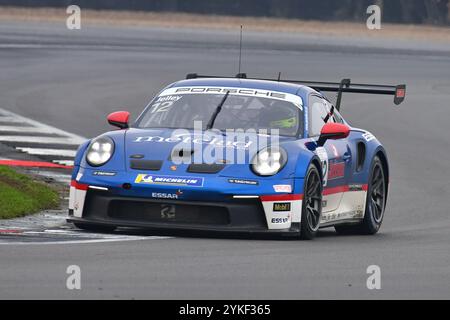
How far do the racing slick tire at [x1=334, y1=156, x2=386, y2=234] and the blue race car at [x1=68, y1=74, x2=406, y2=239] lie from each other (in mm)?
674

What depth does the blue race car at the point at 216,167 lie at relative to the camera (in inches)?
402

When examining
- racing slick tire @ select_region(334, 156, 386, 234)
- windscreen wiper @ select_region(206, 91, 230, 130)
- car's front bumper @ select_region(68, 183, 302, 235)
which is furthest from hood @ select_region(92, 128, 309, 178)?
racing slick tire @ select_region(334, 156, 386, 234)

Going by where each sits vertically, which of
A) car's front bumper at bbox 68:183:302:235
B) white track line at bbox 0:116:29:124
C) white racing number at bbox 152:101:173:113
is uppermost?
white racing number at bbox 152:101:173:113

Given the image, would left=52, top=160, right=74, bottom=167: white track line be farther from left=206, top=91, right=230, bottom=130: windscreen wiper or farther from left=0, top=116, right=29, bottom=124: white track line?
left=206, top=91, right=230, bottom=130: windscreen wiper

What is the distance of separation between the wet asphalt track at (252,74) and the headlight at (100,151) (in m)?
0.92

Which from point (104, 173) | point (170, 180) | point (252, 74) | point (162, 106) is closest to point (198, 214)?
point (170, 180)

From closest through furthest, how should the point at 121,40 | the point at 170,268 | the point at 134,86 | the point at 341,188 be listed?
the point at 170,268, the point at 341,188, the point at 134,86, the point at 121,40

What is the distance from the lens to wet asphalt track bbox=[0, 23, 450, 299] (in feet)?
25.6

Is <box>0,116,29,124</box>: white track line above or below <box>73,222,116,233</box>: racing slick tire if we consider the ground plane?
below
